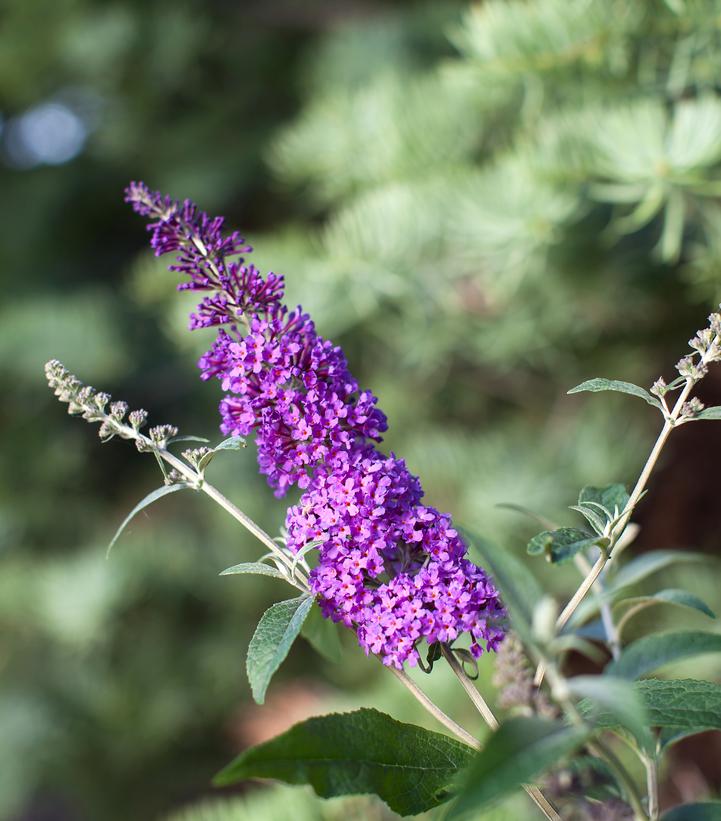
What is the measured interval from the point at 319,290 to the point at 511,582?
1.73 ft

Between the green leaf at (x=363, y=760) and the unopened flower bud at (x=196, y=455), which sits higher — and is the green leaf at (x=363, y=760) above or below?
below

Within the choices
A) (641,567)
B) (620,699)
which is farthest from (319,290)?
(620,699)

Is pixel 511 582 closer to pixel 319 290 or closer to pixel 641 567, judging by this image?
pixel 641 567

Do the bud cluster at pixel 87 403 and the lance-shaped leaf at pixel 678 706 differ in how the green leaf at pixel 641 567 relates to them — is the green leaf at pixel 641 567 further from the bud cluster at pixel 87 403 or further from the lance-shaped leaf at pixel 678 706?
the bud cluster at pixel 87 403

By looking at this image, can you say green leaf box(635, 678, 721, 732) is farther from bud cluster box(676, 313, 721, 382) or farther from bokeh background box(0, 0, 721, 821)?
bokeh background box(0, 0, 721, 821)

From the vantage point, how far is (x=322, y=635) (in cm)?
29

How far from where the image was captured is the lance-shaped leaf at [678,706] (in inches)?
8.9

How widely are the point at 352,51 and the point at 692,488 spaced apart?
0.65 metres

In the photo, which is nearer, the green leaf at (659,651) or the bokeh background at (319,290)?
the green leaf at (659,651)

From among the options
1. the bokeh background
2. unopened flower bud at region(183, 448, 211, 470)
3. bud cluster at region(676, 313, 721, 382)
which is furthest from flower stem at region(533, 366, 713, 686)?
the bokeh background

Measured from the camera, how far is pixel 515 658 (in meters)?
0.22

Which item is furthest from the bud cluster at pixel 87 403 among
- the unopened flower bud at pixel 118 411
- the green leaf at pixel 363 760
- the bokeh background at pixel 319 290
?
the bokeh background at pixel 319 290

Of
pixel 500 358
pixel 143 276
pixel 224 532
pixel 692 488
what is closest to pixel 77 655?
pixel 224 532

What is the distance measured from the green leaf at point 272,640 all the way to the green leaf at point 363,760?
0.05ft
